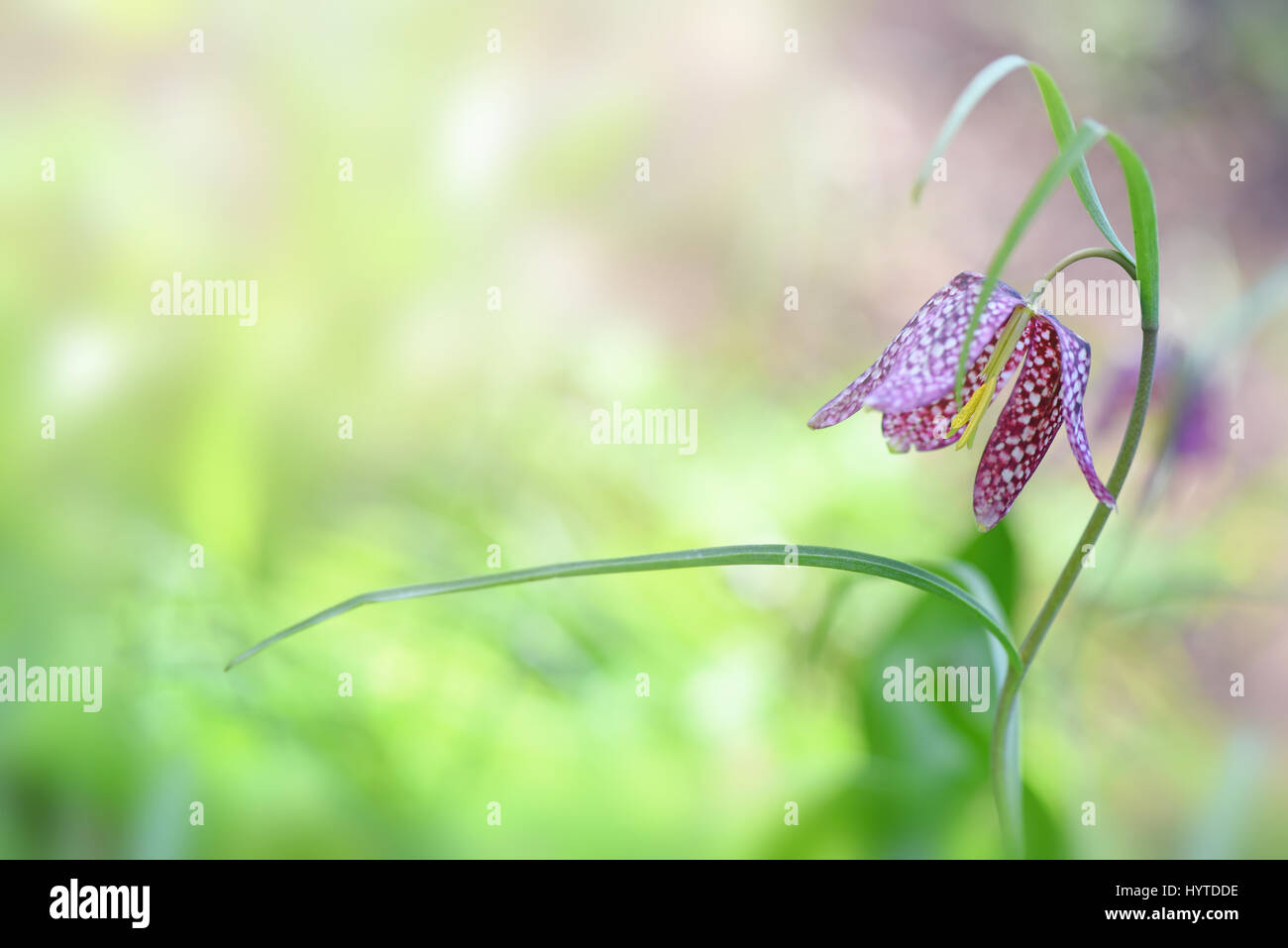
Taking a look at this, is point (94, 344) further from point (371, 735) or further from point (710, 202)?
point (710, 202)

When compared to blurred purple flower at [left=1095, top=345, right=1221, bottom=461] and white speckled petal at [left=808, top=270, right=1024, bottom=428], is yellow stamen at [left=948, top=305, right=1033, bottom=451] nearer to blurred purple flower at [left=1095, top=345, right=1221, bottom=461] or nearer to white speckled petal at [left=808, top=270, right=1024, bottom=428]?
white speckled petal at [left=808, top=270, right=1024, bottom=428]

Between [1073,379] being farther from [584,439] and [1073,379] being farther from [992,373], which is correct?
[584,439]

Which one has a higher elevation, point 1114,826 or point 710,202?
point 710,202

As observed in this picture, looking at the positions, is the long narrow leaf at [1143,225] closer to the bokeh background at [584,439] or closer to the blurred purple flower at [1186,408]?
the bokeh background at [584,439]

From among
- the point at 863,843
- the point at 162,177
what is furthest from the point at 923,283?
the point at 863,843

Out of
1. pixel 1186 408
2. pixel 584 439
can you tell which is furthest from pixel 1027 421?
pixel 584 439

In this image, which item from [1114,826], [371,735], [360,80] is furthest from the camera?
[360,80]
